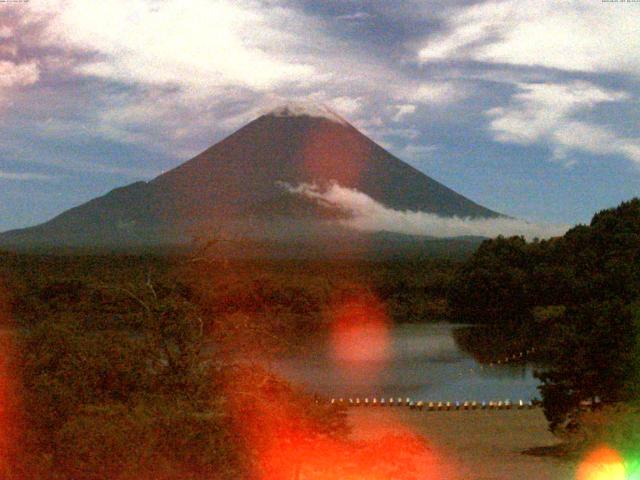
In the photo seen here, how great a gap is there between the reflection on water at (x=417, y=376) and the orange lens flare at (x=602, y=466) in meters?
9.08

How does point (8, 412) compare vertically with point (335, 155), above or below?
below

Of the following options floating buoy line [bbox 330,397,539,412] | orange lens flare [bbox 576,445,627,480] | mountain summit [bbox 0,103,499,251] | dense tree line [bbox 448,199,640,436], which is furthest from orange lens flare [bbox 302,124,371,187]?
orange lens flare [bbox 576,445,627,480]

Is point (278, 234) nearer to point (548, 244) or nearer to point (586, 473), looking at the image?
point (548, 244)

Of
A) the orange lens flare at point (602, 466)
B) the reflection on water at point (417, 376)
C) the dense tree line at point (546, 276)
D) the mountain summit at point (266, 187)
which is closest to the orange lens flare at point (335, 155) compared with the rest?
the mountain summit at point (266, 187)

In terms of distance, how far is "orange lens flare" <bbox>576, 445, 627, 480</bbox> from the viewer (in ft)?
36.0

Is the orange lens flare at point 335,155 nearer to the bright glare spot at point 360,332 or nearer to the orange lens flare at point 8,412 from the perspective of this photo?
the bright glare spot at point 360,332

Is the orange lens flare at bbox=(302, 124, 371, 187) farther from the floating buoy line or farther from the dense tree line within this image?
the floating buoy line

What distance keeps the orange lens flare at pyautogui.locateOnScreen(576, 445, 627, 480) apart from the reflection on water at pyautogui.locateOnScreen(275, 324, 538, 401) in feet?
29.8

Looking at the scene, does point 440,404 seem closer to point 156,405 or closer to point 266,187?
point 156,405

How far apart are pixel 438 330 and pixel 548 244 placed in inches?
402

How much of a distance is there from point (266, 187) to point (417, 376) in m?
77.9

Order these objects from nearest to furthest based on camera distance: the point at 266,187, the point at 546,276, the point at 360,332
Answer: the point at 360,332 → the point at 546,276 → the point at 266,187

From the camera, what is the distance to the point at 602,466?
37.7 ft

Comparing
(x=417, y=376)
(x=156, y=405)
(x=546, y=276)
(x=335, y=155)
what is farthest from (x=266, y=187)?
(x=156, y=405)
